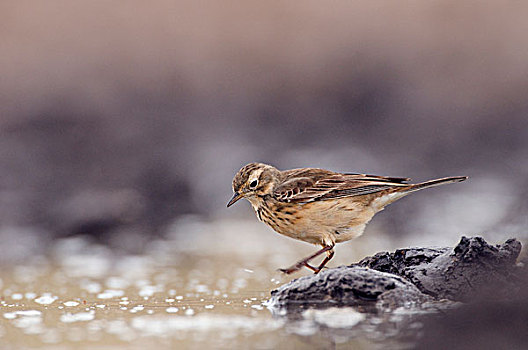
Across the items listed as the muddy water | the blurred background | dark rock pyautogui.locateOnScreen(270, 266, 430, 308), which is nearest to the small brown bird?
dark rock pyautogui.locateOnScreen(270, 266, 430, 308)

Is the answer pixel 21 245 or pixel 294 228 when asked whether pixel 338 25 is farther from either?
pixel 294 228

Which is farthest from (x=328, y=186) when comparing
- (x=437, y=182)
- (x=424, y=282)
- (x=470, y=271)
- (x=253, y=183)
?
(x=470, y=271)

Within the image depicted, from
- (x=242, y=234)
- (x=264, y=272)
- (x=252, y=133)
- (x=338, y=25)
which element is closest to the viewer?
(x=264, y=272)

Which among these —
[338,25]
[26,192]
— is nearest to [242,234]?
[26,192]

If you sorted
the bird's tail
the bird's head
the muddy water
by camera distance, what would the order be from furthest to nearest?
1. the bird's head
2. the bird's tail
3. the muddy water

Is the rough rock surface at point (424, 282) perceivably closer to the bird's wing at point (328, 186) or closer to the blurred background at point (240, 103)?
the bird's wing at point (328, 186)

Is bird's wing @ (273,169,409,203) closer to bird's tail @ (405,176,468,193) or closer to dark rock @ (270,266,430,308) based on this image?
bird's tail @ (405,176,468,193)

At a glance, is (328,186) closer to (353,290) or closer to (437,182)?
(437,182)
